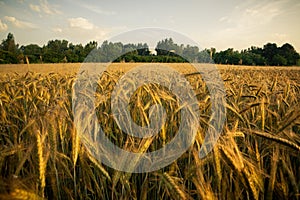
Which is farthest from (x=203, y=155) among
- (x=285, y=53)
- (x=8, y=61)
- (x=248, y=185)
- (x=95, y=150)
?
(x=285, y=53)

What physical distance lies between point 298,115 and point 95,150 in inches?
39.6

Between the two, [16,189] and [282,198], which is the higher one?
[16,189]

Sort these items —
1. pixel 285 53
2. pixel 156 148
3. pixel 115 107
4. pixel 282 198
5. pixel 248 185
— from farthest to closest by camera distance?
pixel 285 53 → pixel 115 107 → pixel 156 148 → pixel 282 198 → pixel 248 185

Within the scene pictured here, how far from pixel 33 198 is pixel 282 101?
7.42ft

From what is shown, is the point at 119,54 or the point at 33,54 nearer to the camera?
the point at 119,54

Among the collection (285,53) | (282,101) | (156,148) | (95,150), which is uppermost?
(285,53)

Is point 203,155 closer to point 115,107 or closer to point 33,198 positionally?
point 33,198

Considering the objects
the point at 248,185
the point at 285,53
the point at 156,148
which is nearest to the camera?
the point at 248,185

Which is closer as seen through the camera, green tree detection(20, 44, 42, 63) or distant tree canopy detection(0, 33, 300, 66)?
green tree detection(20, 44, 42, 63)

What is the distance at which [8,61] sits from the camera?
1000 inches

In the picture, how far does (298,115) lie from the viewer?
105 cm

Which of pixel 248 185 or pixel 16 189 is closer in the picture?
pixel 16 189

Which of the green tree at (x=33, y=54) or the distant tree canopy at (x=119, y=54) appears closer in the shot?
the green tree at (x=33, y=54)

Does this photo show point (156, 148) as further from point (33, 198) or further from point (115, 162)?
point (33, 198)
